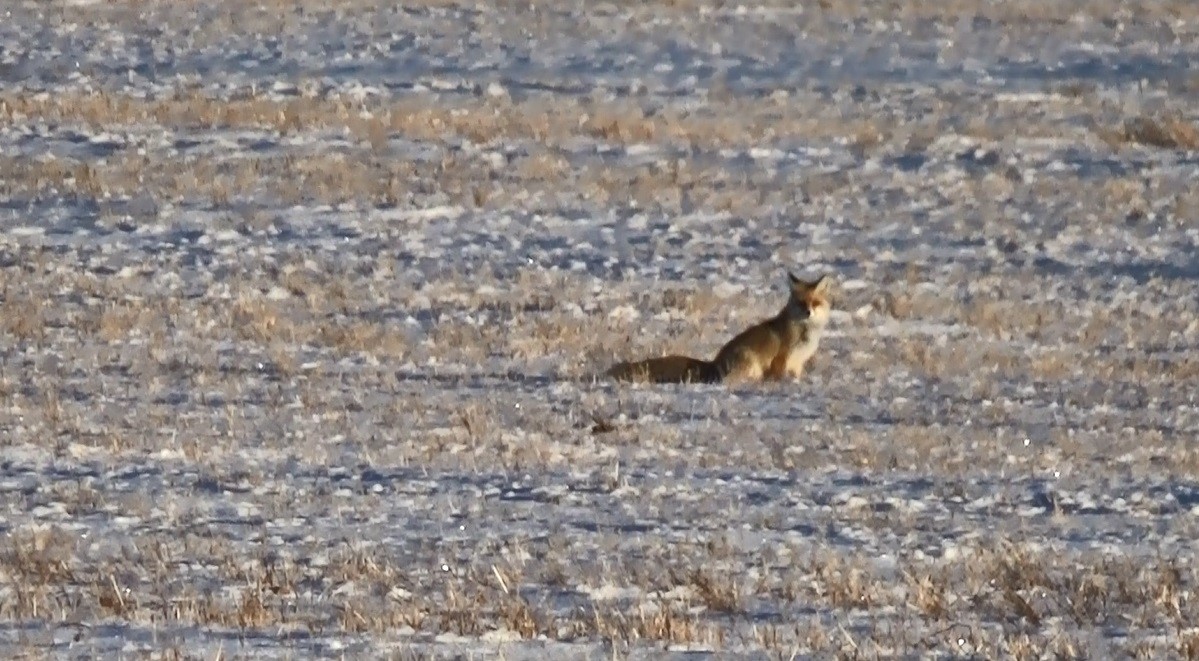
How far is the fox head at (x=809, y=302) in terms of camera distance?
1394cm

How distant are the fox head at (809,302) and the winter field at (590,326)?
1.43 feet

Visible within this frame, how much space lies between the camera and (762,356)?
13.2 metres

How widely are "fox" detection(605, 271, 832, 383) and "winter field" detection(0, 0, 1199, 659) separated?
28 cm

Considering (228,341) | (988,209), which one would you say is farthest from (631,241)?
(228,341)

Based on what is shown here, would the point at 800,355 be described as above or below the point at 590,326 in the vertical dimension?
above

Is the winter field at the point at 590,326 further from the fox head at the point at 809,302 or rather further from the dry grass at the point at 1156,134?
the fox head at the point at 809,302

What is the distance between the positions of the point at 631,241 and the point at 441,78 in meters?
8.21

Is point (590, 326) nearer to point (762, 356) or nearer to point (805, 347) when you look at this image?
point (805, 347)

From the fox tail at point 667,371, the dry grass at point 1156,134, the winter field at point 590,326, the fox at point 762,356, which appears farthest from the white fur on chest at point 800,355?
the dry grass at point 1156,134

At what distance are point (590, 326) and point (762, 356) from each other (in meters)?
2.38

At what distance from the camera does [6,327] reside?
1461 centimetres

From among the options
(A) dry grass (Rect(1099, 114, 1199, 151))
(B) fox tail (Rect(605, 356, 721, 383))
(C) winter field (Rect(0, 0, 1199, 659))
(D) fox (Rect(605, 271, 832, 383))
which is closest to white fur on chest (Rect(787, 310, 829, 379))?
(D) fox (Rect(605, 271, 832, 383))

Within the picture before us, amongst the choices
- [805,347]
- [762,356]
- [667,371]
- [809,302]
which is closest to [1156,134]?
[809,302]

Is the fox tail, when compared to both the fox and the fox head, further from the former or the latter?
the fox head
